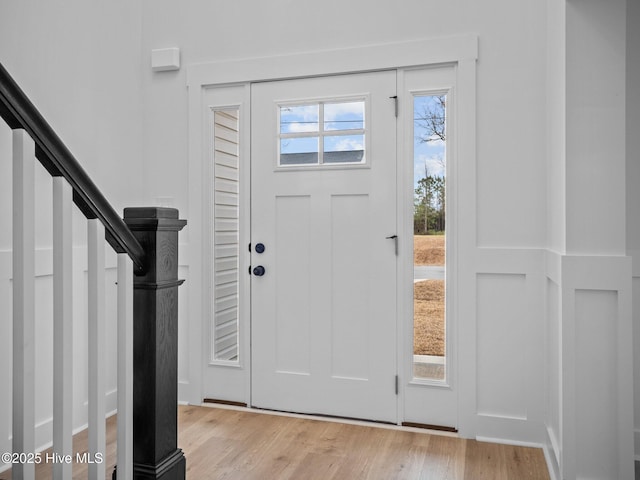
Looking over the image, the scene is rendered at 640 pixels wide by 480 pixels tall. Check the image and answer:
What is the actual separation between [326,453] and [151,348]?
50.7 inches

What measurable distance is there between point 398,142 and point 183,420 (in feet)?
6.56

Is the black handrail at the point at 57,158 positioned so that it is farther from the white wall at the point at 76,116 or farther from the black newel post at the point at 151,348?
the white wall at the point at 76,116

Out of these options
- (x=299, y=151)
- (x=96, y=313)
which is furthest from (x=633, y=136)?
(x=96, y=313)

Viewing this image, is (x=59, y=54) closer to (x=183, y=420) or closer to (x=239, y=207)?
(x=239, y=207)

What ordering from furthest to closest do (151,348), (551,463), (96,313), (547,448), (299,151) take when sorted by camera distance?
(299,151)
(547,448)
(551,463)
(151,348)
(96,313)

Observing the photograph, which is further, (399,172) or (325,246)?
(325,246)

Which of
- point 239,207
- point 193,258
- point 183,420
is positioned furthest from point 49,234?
point 183,420

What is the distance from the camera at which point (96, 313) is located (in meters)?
1.42

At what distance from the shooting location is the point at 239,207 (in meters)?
3.22

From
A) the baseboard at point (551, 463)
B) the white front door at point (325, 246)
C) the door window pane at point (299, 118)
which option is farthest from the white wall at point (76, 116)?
the baseboard at point (551, 463)

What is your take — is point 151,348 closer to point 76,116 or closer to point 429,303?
point 429,303

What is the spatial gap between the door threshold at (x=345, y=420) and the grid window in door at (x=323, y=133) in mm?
1474

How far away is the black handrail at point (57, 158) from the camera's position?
119cm

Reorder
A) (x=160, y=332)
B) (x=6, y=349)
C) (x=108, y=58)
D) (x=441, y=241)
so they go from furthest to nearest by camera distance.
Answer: (x=108, y=58), (x=441, y=241), (x=6, y=349), (x=160, y=332)
